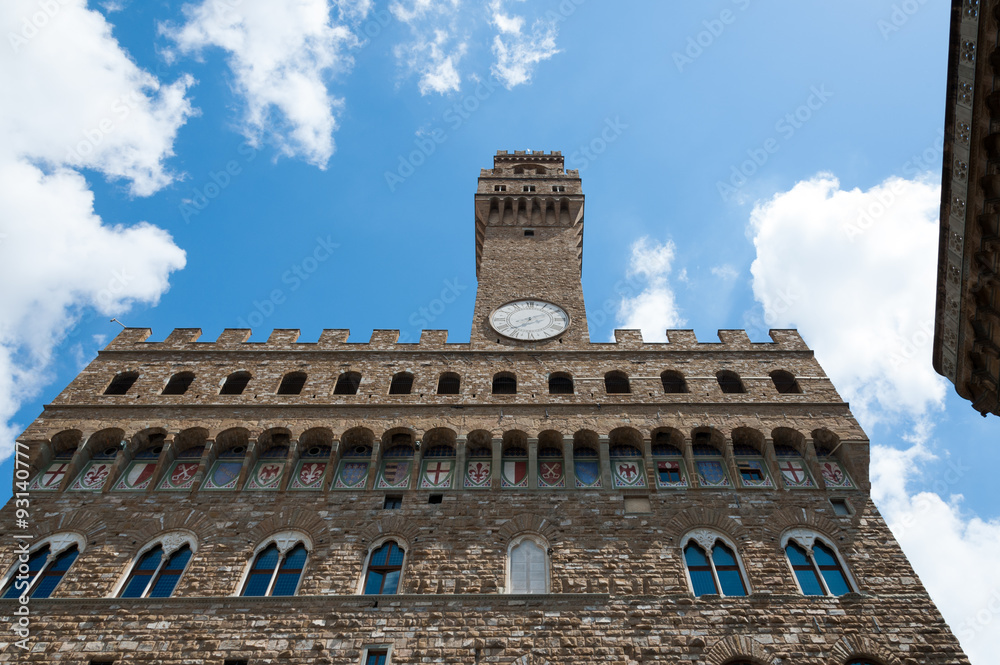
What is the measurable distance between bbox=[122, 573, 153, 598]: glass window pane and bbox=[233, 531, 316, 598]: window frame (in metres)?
1.92

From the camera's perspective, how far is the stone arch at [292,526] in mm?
14508

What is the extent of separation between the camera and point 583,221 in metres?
29.4

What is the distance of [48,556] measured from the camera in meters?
14.2

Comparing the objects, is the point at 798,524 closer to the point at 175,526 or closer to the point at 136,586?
the point at 175,526

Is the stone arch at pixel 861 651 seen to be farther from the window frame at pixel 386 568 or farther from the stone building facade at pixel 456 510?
the window frame at pixel 386 568

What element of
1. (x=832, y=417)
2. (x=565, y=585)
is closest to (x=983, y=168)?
(x=832, y=417)

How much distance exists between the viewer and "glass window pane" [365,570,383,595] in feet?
44.6

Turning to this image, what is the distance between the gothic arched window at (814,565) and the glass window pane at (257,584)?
35.0ft

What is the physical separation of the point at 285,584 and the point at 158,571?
266cm

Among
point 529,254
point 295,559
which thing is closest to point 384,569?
point 295,559

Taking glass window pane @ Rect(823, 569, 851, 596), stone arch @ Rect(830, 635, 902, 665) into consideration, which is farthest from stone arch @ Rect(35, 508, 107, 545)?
glass window pane @ Rect(823, 569, 851, 596)

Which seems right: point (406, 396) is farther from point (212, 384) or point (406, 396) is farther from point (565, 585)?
point (565, 585)

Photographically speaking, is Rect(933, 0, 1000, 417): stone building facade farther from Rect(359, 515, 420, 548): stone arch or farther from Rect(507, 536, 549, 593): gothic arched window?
Rect(359, 515, 420, 548): stone arch

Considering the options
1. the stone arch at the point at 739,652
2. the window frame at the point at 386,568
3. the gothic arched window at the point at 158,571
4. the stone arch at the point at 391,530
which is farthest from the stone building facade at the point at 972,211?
the gothic arched window at the point at 158,571
